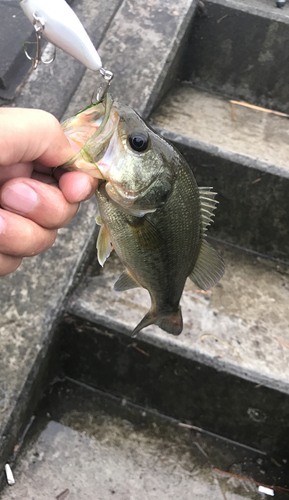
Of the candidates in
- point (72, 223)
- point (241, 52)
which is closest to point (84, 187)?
point (72, 223)

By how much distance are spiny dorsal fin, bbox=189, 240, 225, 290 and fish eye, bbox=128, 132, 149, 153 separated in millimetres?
429

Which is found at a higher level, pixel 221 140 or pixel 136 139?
pixel 136 139

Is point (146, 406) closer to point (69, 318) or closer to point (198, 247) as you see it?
point (69, 318)

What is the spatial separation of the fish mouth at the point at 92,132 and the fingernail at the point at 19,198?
15cm

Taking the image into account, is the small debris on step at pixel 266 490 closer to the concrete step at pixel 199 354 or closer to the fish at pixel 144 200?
the concrete step at pixel 199 354

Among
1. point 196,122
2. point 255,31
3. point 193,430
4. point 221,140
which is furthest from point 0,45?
point 193,430

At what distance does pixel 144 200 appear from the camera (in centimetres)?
120

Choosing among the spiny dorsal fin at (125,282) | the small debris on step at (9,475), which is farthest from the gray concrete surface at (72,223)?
the spiny dorsal fin at (125,282)

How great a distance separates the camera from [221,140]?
93.0 inches

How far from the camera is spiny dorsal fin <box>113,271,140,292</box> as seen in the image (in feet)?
4.99

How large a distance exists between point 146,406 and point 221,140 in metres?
1.62

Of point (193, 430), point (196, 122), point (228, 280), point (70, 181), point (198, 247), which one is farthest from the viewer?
point (196, 122)

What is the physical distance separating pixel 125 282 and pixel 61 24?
0.90 metres

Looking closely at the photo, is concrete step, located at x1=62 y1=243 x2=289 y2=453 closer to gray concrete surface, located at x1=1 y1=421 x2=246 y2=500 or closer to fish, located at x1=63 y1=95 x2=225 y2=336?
gray concrete surface, located at x1=1 y1=421 x2=246 y2=500
